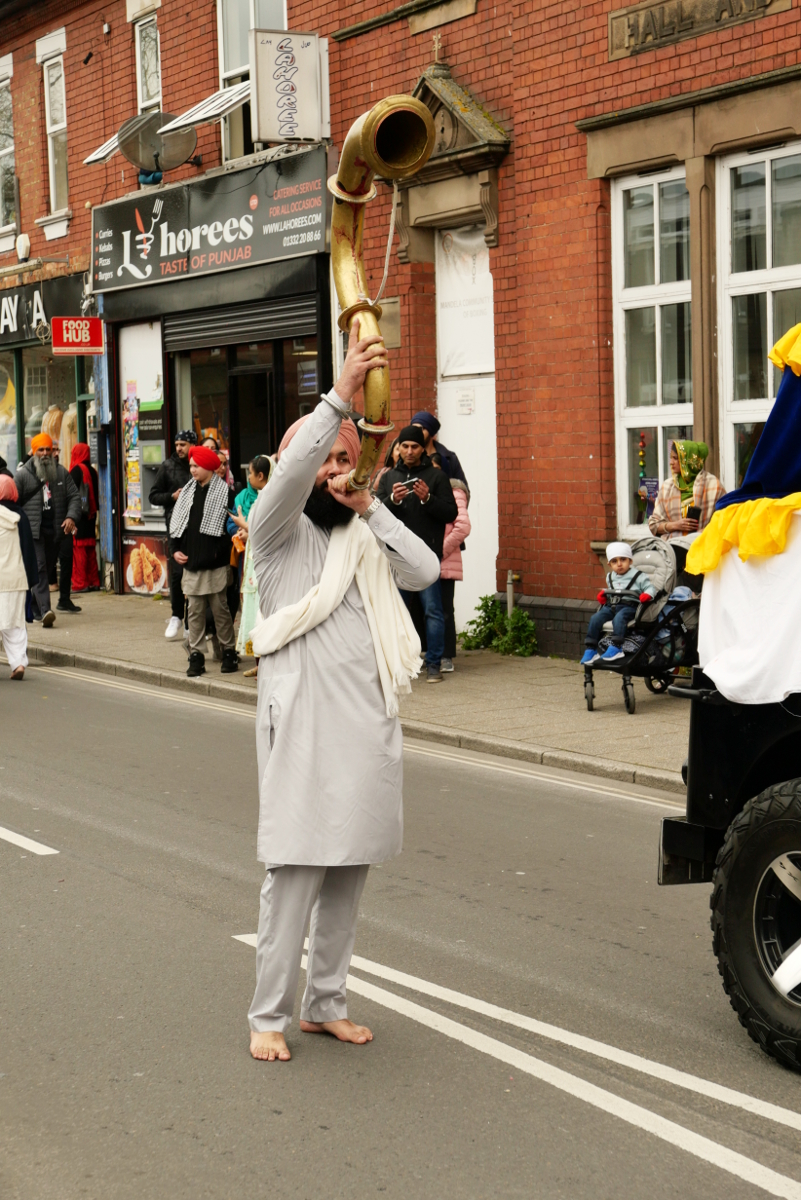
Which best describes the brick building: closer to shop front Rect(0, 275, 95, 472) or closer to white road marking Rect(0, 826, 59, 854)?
shop front Rect(0, 275, 95, 472)

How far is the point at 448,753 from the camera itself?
10156 mm

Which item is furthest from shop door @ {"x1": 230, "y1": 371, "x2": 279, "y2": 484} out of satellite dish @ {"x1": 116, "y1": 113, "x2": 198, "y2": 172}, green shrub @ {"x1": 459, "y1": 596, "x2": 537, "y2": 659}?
green shrub @ {"x1": 459, "y1": 596, "x2": 537, "y2": 659}

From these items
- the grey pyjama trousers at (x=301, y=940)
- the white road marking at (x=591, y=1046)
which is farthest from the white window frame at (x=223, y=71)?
the grey pyjama trousers at (x=301, y=940)

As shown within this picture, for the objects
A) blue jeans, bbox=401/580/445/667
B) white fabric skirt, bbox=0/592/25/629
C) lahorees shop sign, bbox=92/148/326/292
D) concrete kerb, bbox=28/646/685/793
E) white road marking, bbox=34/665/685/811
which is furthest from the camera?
lahorees shop sign, bbox=92/148/326/292

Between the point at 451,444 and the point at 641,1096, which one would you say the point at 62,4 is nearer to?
the point at 451,444

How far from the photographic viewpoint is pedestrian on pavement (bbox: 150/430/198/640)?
15.6m

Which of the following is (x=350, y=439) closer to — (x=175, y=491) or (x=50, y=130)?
(x=175, y=491)

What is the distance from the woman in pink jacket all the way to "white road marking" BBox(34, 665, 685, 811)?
1.82 m

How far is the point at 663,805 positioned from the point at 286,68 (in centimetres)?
1056

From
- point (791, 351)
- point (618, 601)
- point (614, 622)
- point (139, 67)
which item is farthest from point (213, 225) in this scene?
point (791, 351)

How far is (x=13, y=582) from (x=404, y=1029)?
9556 mm

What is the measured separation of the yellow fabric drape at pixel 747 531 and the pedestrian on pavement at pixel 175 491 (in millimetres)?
11086

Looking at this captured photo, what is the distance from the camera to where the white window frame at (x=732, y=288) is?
38.6 ft

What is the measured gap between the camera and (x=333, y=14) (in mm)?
16312
